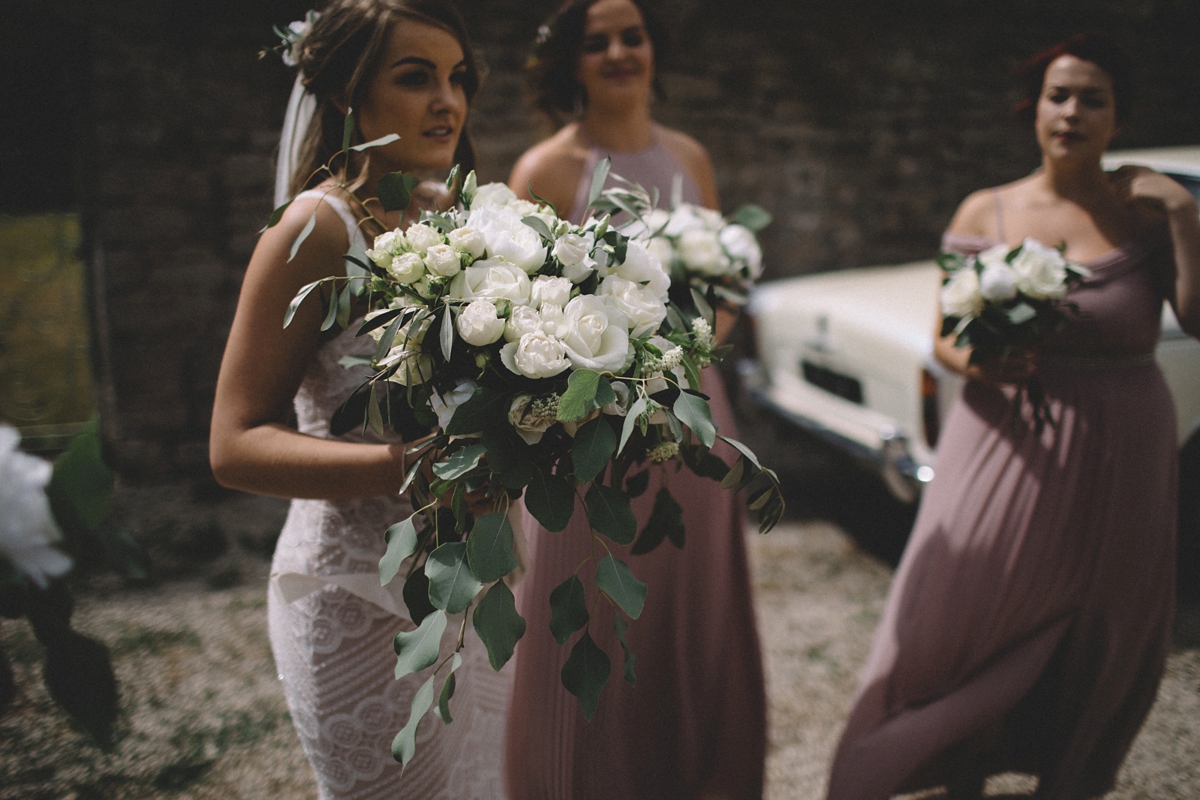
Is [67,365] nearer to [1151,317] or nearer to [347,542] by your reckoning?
[347,542]

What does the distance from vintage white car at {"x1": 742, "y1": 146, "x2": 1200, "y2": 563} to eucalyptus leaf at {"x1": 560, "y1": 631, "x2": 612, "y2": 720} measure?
95.6 inches

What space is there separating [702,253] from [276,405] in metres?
1.23

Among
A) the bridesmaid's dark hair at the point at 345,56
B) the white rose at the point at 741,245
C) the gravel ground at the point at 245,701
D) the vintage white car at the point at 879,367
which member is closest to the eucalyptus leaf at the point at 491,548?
the bridesmaid's dark hair at the point at 345,56

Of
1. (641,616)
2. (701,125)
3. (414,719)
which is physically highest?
(701,125)

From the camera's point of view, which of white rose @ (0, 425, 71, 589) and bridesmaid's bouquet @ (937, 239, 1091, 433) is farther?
bridesmaid's bouquet @ (937, 239, 1091, 433)

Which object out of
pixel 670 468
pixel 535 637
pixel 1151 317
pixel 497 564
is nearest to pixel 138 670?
pixel 535 637

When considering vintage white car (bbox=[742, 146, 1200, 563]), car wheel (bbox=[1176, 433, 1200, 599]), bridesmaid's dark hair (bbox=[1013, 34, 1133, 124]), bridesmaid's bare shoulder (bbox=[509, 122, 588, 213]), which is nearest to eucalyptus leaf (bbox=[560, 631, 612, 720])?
bridesmaid's bare shoulder (bbox=[509, 122, 588, 213])

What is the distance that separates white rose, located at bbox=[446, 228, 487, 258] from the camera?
1223mm

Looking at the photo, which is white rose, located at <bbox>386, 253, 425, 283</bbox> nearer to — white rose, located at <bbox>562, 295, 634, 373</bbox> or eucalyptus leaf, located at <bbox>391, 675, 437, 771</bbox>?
white rose, located at <bbox>562, 295, 634, 373</bbox>

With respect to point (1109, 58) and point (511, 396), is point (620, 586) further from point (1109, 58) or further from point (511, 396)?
point (1109, 58)

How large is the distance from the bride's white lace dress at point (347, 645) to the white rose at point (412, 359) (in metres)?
0.31

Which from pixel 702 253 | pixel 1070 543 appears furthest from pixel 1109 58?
pixel 1070 543

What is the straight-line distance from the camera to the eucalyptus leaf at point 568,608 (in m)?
1.14

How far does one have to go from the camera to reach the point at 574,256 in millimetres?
1239
